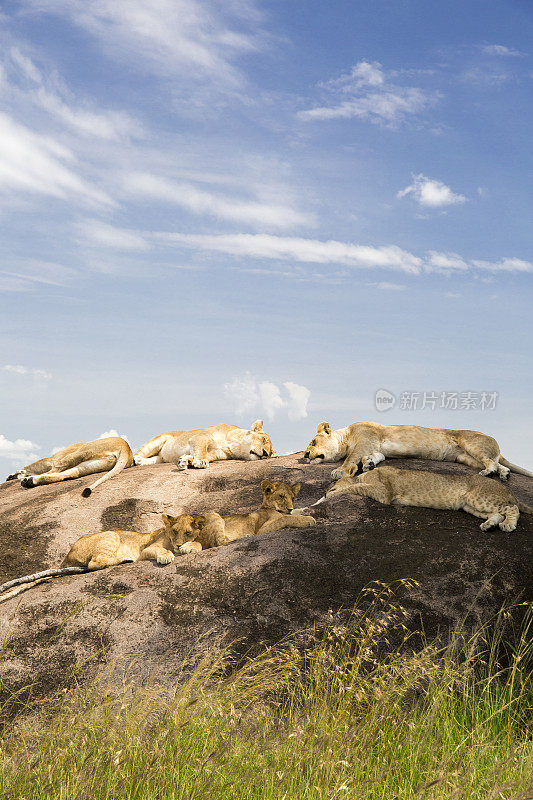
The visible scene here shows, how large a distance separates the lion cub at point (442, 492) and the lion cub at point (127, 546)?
2.77 meters

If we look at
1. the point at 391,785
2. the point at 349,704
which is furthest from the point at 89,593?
the point at 391,785

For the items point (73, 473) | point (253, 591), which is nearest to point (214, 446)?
point (73, 473)

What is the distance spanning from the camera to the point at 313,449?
45.4 ft

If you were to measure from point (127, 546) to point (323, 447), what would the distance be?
5945 millimetres

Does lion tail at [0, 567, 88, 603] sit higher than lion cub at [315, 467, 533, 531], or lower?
lower

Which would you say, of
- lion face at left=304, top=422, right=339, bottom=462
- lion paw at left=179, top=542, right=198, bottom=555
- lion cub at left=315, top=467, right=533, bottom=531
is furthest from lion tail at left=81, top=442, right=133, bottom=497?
lion cub at left=315, top=467, right=533, bottom=531

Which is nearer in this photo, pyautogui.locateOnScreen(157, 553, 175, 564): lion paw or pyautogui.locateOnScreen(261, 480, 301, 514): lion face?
pyautogui.locateOnScreen(157, 553, 175, 564): lion paw

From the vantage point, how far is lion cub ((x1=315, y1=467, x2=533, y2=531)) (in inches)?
368

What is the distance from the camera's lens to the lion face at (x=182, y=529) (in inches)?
341

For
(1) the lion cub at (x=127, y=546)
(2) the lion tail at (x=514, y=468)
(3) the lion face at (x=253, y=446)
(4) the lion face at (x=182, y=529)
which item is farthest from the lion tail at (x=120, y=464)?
(2) the lion tail at (x=514, y=468)

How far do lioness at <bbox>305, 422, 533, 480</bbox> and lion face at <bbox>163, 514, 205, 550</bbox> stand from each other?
4.36m

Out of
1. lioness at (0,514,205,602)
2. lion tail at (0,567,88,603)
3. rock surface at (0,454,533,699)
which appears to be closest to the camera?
rock surface at (0,454,533,699)

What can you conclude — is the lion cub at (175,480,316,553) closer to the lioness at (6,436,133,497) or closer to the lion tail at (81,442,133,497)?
the lion tail at (81,442,133,497)

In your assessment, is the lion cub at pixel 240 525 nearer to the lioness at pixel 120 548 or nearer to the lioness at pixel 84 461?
the lioness at pixel 120 548
